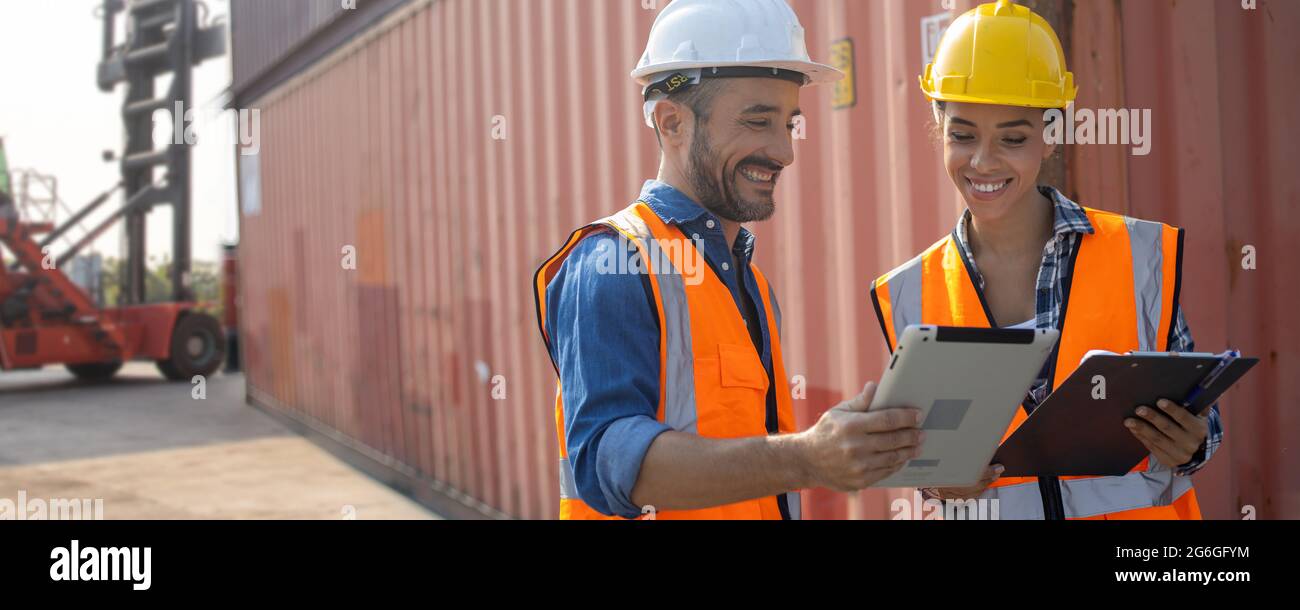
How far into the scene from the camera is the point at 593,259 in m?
1.84

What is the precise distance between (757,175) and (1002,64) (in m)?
0.65

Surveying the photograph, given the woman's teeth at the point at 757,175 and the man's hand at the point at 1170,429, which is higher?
the woman's teeth at the point at 757,175

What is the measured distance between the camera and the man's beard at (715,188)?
2074 millimetres

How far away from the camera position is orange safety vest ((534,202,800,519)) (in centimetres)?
186

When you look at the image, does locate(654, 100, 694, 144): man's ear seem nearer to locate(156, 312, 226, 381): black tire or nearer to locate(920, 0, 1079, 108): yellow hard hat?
locate(920, 0, 1079, 108): yellow hard hat

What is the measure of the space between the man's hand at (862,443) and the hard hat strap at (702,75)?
0.76m

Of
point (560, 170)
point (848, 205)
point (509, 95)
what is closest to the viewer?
point (848, 205)

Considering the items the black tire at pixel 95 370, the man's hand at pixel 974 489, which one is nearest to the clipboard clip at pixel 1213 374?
the man's hand at pixel 974 489

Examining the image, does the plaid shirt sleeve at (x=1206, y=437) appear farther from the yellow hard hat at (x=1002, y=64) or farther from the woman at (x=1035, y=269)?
the yellow hard hat at (x=1002, y=64)

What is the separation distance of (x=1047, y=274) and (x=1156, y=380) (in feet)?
1.22

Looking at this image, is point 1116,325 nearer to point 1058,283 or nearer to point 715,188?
point 1058,283

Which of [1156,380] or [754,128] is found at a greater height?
[754,128]
